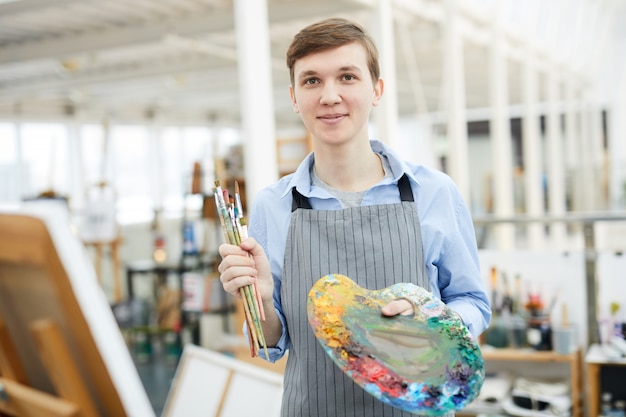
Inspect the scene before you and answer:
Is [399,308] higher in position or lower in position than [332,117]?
lower

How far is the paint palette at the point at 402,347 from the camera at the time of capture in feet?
3.80

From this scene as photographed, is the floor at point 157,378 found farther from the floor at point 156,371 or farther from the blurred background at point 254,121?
the blurred background at point 254,121

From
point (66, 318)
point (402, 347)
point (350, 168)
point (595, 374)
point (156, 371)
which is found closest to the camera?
point (66, 318)

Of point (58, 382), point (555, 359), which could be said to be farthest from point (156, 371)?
point (58, 382)

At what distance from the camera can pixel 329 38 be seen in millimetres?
1328

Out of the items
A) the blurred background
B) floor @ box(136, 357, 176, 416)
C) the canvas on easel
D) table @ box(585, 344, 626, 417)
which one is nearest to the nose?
the canvas on easel

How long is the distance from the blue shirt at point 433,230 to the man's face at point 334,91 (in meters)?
0.14

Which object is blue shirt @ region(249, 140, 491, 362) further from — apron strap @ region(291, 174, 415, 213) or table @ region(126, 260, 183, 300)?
table @ region(126, 260, 183, 300)

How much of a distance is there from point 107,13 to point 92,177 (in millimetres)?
7555

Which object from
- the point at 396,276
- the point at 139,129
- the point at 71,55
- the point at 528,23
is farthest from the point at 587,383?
the point at 139,129

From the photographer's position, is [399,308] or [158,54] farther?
[158,54]

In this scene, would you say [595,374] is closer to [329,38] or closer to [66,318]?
[329,38]

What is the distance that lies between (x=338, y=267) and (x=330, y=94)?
351 mm

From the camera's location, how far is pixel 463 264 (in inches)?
55.8
